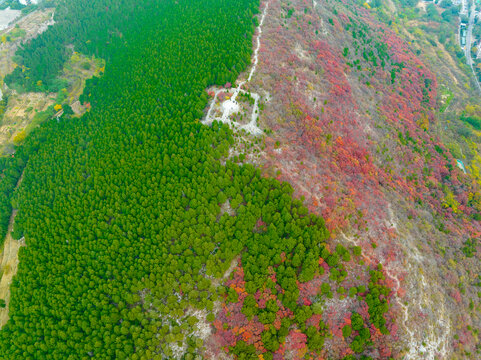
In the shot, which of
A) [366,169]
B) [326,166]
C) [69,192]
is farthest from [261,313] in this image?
[69,192]

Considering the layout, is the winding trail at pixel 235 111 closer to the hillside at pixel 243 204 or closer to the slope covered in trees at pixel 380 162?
the hillside at pixel 243 204

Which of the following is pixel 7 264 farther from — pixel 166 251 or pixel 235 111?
pixel 235 111

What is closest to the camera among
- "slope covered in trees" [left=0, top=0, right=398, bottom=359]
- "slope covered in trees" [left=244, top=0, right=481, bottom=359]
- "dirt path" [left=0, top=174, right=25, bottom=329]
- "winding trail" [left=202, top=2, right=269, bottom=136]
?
"slope covered in trees" [left=0, top=0, right=398, bottom=359]

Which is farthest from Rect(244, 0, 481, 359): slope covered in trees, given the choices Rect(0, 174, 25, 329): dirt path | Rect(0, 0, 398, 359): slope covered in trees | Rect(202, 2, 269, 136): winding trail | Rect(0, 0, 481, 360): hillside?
Rect(0, 174, 25, 329): dirt path

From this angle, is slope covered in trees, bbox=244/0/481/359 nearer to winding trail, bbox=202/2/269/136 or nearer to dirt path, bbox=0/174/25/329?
winding trail, bbox=202/2/269/136

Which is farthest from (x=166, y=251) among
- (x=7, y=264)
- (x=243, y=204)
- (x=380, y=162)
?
(x=380, y=162)

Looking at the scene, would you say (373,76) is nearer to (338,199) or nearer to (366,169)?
(366,169)
